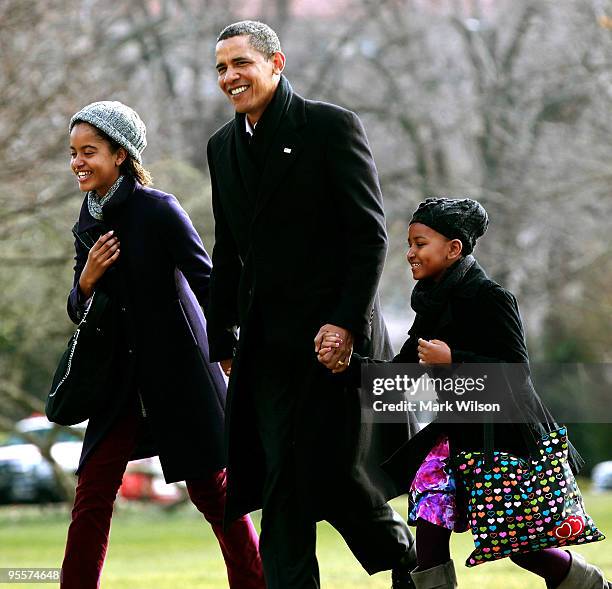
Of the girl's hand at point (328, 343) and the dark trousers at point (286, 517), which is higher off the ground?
the girl's hand at point (328, 343)

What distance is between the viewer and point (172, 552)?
14.9 metres

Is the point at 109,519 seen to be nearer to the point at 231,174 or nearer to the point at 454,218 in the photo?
the point at 231,174

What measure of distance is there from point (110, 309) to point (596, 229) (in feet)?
59.6

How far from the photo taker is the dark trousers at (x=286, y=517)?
5023 millimetres

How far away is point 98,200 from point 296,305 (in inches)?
38.4

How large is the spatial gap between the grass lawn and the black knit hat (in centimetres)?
273

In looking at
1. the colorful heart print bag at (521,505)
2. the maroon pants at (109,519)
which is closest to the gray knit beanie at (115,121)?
the maroon pants at (109,519)

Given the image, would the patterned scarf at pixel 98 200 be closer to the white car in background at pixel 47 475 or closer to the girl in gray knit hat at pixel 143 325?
the girl in gray knit hat at pixel 143 325

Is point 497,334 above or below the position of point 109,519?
above

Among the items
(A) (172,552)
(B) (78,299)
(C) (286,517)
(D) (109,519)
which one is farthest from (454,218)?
(A) (172,552)

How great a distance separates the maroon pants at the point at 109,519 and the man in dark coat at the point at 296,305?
1.17 ft

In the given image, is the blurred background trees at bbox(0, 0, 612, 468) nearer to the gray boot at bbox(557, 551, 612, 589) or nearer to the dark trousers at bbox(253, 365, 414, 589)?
the dark trousers at bbox(253, 365, 414, 589)

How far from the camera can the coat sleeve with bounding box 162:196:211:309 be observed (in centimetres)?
555

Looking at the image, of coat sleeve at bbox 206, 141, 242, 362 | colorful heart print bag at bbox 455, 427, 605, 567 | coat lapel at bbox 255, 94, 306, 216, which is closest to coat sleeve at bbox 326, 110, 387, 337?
coat lapel at bbox 255, 94, 306, 216
